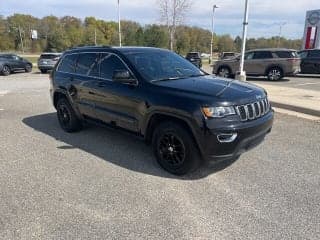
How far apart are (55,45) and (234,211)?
8307 centimetres

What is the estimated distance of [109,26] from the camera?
313 ft

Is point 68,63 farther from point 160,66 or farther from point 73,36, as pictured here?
point 73,36

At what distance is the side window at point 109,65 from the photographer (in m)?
5.09

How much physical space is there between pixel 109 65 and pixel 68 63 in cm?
155

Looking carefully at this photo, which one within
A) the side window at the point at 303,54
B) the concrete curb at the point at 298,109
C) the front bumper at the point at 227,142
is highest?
the side window at the point at 303,54

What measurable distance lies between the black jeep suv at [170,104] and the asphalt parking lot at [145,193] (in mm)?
441

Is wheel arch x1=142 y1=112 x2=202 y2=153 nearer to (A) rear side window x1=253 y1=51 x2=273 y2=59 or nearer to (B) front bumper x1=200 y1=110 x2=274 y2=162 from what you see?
(B) front bumper x1=200 y1=110 x2=274 y2=162

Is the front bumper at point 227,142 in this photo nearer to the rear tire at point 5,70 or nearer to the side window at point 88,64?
the side window at point 88,64

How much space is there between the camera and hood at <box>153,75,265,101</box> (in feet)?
13.5

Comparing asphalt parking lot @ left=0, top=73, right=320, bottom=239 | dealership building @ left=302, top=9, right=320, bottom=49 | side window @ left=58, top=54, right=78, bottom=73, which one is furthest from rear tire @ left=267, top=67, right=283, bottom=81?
side window @ left=58, top=54, right=78, bottom=73

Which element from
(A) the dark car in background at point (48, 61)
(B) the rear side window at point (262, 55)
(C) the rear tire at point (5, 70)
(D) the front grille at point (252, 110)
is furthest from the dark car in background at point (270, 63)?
(C) the rear tire at point (5, 70)

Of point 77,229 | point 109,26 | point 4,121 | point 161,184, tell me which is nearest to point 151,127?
point 161,184

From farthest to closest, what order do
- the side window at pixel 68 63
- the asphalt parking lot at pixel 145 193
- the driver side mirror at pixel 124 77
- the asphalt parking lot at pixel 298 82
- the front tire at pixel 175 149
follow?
the asphalt parking lot at pixel 298 82 < the side window at pixel 68 63 < the driver side mirror at pixel 124 77 < the front tire at pixel 175 149 < the asphalt parking lot at pixel 145 193

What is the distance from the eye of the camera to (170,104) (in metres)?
4.21
